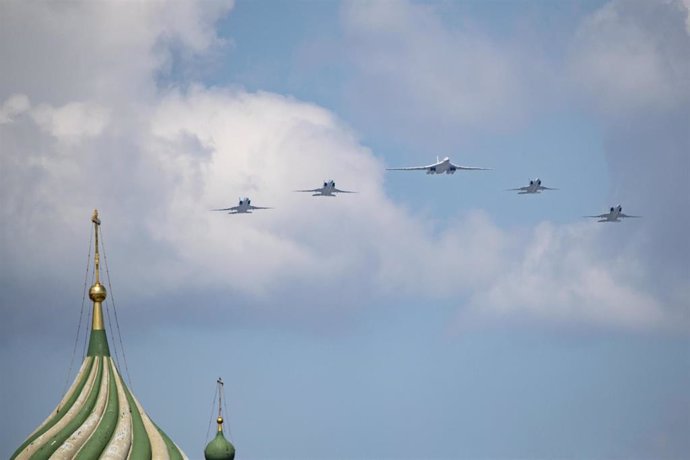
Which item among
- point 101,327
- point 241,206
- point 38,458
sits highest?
point 241,206

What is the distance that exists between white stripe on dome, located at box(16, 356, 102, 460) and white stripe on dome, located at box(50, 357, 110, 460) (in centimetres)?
48

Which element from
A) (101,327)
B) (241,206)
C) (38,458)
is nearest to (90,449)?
(38,458)

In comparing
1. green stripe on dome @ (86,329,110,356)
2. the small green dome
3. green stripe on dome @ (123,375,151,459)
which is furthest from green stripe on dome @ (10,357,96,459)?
the small green dome

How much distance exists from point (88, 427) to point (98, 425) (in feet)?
1.85

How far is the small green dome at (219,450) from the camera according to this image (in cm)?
10369

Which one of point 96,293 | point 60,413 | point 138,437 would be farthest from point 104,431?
point 96,293

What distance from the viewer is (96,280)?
108 meters

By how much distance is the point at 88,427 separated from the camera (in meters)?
98.9

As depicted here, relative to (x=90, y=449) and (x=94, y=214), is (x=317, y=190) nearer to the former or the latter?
(x=94, y=214)

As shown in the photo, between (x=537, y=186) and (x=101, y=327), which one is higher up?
(x=537, y=186)

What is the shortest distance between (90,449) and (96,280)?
41.7ft

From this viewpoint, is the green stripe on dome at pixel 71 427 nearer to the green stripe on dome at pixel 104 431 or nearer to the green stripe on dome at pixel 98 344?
the green stripe on dome at pixel 104 431

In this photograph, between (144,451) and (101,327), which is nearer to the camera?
(144,451)

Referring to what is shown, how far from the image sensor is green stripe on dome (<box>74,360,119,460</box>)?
318 feet
